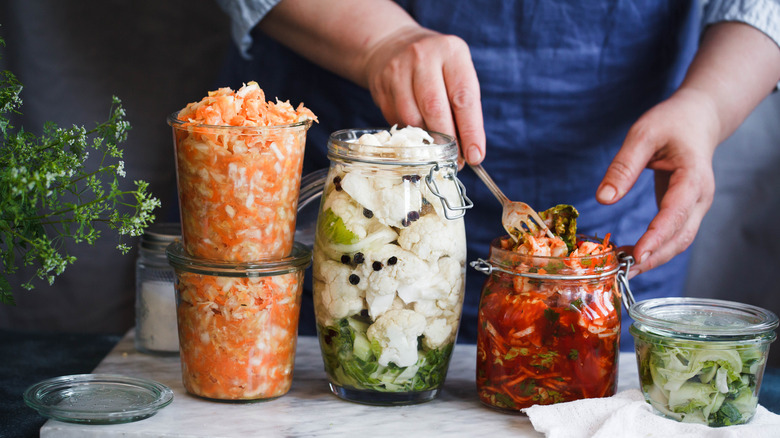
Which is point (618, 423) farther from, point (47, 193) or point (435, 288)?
point (47, 193)

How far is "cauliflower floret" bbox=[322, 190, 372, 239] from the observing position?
2.80 ft

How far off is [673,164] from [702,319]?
1.19 ft

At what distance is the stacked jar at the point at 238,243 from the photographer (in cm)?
84

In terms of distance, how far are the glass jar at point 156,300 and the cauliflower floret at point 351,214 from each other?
0.29 meters

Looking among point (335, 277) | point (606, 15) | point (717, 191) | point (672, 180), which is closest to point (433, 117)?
point (335, 277)

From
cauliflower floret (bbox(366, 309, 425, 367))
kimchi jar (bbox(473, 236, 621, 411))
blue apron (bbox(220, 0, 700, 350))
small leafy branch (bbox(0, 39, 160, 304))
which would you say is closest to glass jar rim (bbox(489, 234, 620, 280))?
kimchi jar (bbox(473, 236, 621, 411))

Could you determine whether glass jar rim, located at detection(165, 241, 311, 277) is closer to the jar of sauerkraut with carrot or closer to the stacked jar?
the stacked jar

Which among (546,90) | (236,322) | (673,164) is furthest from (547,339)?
(546,90)

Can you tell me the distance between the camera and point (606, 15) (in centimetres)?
132

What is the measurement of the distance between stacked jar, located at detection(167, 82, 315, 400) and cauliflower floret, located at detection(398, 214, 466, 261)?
0.44ft

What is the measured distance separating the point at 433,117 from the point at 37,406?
1.77 feet

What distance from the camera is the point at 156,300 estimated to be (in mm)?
1068

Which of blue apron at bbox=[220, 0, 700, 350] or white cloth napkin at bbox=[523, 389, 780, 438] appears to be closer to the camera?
white cloth napkin at bbox=[523, 389, 780, 438]

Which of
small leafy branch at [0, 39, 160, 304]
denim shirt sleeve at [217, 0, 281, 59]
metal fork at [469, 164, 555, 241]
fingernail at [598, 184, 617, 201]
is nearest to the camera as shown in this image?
small leafy branch at [0, 39, 160, 304]
